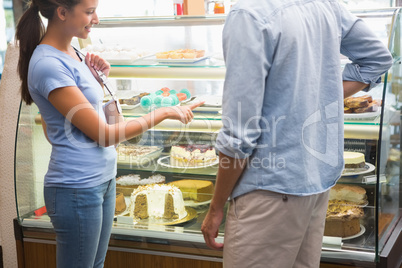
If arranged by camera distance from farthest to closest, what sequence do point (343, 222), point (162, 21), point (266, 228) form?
point (162, 21), point (343, 222), point (266, 228)

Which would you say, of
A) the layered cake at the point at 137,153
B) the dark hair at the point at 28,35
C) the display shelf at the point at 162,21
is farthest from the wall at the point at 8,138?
the dark hair at the point at 28,35

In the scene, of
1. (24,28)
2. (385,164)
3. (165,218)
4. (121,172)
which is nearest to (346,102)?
(385,164)

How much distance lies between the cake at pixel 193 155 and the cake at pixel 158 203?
0.16m

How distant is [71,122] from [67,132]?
0.07 metres

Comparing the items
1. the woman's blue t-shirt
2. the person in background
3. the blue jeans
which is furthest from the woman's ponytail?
the person in background

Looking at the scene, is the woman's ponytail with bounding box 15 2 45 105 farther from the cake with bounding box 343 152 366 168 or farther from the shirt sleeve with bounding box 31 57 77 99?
the cake with bounding box 343 152 366 168

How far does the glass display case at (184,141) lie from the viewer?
8.20ft

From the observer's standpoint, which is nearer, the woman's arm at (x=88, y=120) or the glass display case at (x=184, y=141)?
the woman's arm at (x=88, y=120)

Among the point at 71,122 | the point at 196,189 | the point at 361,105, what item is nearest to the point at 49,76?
the point at 71,122

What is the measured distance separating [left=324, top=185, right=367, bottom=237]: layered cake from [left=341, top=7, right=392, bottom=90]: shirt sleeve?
0.85m

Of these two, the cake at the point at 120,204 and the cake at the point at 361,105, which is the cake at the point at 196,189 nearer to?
the cake at the point at 120,204

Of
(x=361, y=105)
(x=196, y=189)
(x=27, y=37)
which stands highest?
(x=27, y=37)

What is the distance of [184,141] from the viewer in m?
2.99

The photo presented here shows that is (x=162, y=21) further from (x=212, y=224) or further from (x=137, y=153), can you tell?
(x=212, y=224)
